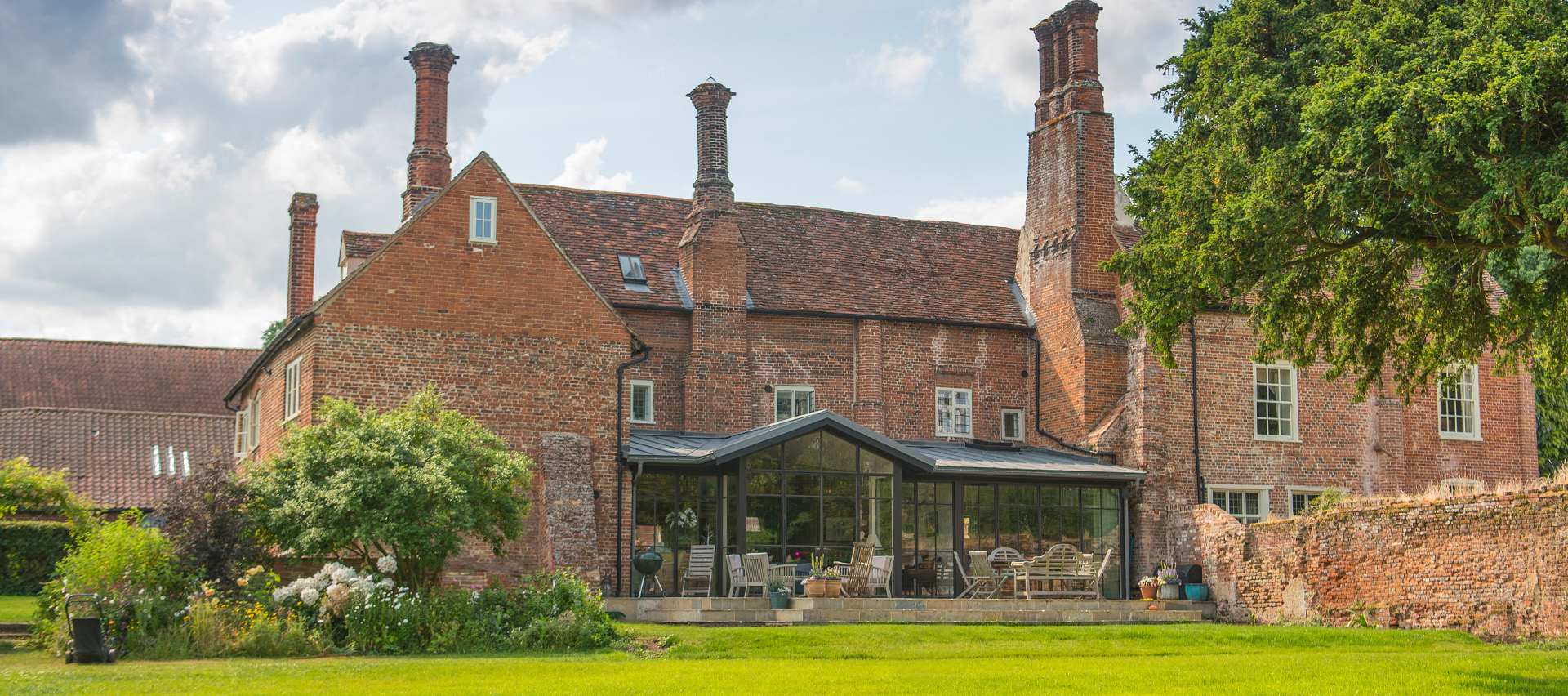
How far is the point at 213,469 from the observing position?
17.6 metres

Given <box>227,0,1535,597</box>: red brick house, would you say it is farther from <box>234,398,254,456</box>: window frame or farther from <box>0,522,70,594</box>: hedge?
<box>0,522,70,594</box>: hedge

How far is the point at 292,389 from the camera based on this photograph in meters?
22.8

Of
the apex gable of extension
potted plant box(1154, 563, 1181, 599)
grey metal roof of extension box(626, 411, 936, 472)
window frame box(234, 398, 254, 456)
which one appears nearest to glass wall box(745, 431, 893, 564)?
grey metal roof of extension box(626, 411, 936, 472)

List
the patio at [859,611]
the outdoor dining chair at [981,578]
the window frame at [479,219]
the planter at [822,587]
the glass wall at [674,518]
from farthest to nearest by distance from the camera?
the glass wall at [674,518], the outdoor dining chair at [981,578], the window frame at [479,219], the planter at [822,587], the patio at [859,611]

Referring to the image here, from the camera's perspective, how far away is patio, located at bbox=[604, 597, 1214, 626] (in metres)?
20.1

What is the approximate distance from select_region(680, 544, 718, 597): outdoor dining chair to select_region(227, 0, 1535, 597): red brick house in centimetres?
47

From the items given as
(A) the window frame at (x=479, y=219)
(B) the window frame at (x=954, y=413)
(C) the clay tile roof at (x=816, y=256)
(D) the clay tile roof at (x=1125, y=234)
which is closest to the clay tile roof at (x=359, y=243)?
(C) the clay tile roof at (x=816, y=256)

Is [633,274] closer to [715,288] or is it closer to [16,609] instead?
[715,288]

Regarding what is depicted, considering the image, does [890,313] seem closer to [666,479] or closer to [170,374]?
[666,479]

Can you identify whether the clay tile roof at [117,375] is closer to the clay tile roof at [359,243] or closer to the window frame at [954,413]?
the clay tile roof at [359,243]

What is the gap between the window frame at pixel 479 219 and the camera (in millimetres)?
22453

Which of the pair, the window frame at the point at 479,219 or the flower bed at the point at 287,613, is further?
the window frame at the point at 479,219

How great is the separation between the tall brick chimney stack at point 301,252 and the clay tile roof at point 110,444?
17.5ft

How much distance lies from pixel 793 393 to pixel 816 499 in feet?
16.0
